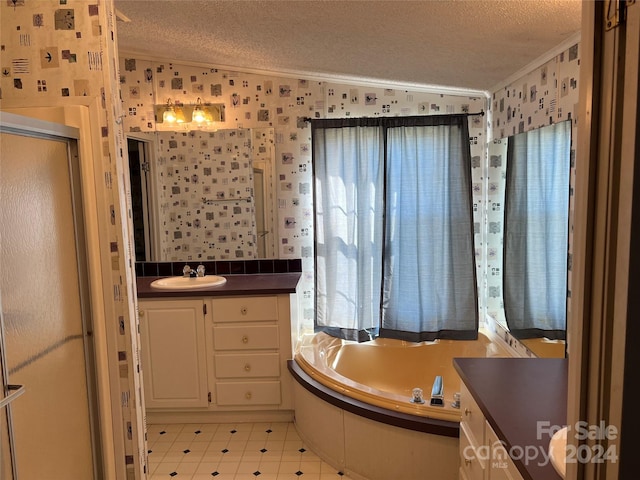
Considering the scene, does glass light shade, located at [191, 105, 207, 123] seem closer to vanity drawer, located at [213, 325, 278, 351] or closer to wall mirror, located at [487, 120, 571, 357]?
vanity drawer, located at [213, 325, 278, 351]

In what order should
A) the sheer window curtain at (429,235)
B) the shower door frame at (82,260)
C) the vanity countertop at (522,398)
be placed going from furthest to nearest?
the sheer window curtain at (429,235) < the shower door frame at (82,260) < the vanity countertop at (522,398)

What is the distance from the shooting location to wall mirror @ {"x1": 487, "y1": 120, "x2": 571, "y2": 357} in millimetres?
2438

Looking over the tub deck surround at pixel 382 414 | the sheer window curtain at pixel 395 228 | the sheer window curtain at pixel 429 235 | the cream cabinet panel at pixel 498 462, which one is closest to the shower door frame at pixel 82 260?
the tub deck surround at pixel 382 414

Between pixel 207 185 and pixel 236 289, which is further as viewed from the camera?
pixel 207 185

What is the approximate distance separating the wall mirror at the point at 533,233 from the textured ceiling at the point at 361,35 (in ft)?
1.57

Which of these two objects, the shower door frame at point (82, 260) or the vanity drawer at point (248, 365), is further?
the vanity drawer at point (248, 365)

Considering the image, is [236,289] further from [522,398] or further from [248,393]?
[522,398]

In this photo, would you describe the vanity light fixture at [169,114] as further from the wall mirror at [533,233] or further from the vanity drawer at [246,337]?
the wall mirror at [533,233]

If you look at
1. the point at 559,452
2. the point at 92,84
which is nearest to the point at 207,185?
the point at 92,84

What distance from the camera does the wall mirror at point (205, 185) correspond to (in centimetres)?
351

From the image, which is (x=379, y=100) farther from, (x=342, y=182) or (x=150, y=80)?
(x=150, y=80)

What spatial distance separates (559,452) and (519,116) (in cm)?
218

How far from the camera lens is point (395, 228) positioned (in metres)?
3.44

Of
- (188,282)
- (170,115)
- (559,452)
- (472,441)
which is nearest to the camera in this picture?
(559,452)
